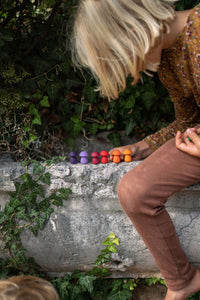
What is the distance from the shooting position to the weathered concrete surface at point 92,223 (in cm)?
213

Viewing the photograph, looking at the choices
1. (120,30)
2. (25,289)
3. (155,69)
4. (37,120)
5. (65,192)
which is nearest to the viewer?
(25,289)

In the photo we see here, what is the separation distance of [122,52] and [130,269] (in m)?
1.45

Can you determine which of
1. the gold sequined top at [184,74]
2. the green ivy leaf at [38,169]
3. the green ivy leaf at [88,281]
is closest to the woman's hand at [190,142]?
the gold sequined top at [184,74]

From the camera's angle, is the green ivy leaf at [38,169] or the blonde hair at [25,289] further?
the green ivy leaf at [38,169]

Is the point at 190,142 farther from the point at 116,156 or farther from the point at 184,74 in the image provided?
the point at 116,156

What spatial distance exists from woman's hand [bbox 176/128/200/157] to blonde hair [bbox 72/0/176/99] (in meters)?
0.42

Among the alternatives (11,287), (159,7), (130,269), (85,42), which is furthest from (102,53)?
(130,269)

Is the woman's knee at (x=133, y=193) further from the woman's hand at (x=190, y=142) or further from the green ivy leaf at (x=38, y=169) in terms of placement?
the green ivy leaf at (x=38, y=169)

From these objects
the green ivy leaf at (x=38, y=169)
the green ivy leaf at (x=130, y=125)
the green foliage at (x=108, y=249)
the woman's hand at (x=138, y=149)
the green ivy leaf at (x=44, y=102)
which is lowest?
the green foliage at (x=108, y=249)

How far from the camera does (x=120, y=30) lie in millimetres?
1527

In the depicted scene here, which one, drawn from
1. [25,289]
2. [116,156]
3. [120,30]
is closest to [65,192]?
[116,156]

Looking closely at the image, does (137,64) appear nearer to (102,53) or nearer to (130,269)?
(102,53)

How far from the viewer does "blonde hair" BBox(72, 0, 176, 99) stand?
1.51 m

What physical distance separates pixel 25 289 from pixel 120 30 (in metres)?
1.15
